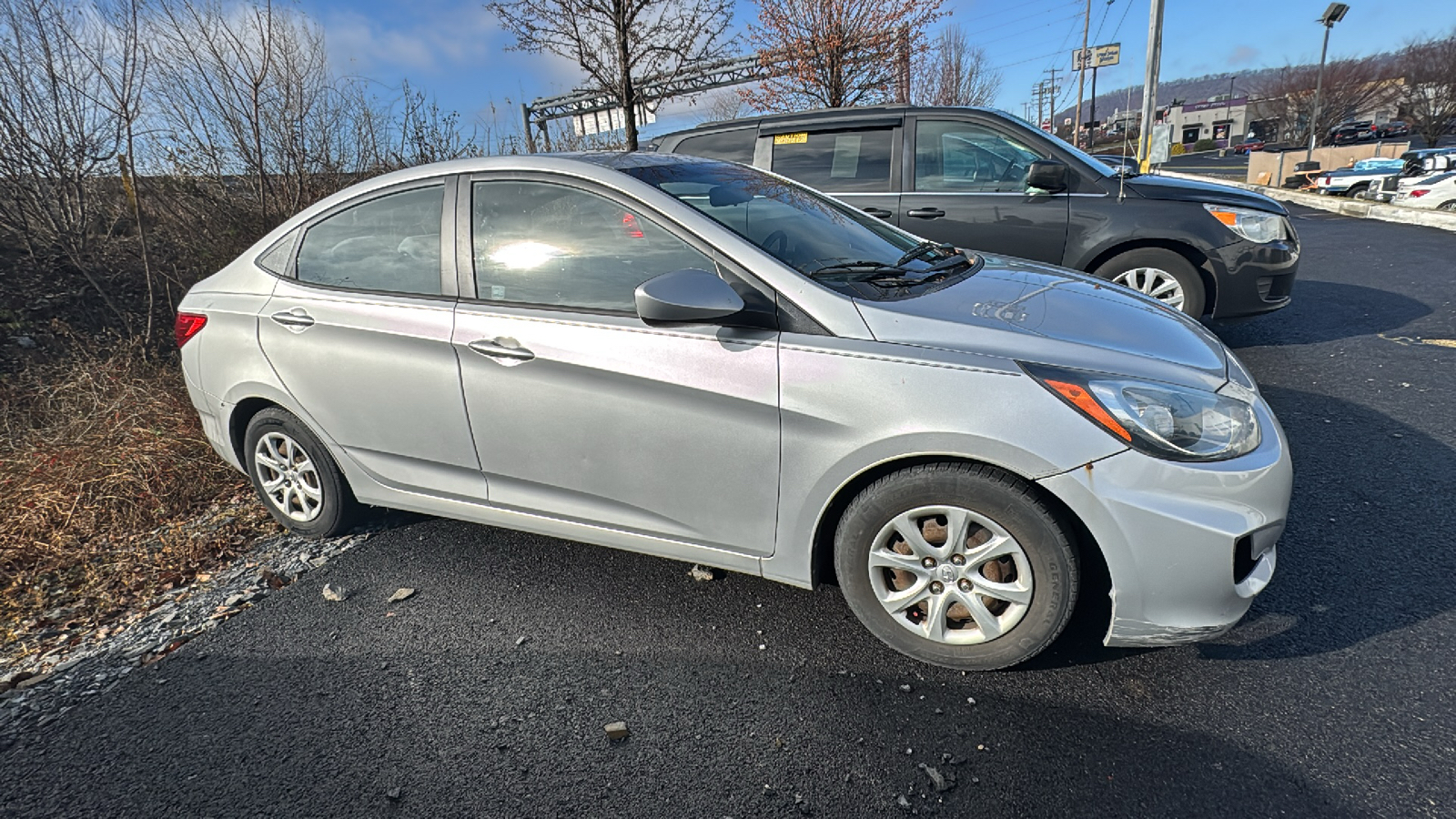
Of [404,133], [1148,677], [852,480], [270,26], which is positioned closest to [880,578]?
[852,480]

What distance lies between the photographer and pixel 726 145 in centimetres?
636

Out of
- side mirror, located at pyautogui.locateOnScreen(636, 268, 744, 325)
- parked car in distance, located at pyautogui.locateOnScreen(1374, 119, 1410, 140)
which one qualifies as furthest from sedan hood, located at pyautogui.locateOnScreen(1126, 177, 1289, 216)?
parked car in distance, located at pyautogui.locateOnScreen(1374, 119, 1410, 140)

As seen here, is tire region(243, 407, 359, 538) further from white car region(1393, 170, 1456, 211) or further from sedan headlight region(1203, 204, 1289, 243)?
white car region(1393, 170, 1456, 211)

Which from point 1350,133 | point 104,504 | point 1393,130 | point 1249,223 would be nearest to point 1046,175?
point 1249,223

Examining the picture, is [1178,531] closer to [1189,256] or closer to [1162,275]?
[1162,275]

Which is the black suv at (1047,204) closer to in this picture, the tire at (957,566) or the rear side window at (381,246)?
the rear side window at (381,246)

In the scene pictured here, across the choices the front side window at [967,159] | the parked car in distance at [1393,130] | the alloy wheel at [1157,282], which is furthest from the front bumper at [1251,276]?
the parked car in distance at [1393,130]

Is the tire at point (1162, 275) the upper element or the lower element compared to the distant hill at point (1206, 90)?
lower

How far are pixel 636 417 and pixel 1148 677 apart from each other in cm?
181

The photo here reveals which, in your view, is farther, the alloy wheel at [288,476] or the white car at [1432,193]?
the white car at [1432,193]

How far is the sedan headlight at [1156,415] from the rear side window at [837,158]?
13.1 feet

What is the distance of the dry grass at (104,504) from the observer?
330 cm

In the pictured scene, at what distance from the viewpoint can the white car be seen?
15547 mm

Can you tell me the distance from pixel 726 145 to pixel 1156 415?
491 cm
